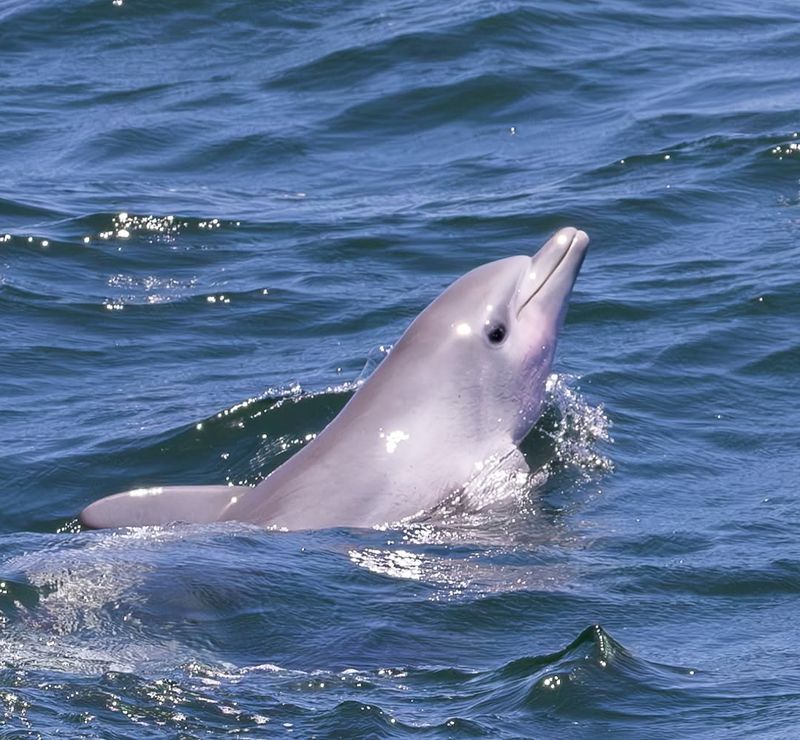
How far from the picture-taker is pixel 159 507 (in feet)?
33.2

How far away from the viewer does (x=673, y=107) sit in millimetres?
18969

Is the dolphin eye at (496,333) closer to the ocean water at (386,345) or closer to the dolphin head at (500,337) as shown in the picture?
the dolphin head at (500,337)

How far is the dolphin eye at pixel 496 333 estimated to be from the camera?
10.9 metres

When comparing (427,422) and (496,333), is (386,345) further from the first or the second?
(427,422)

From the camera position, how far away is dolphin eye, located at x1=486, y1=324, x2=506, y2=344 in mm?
10891

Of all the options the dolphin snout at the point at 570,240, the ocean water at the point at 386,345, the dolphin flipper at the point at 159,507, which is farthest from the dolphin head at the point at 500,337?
the dolphin flipper at the point at 159,507

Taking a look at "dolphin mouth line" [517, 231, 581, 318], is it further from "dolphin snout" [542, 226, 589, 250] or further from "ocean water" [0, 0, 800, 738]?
"ocean water" [0, 0, 800, 738]

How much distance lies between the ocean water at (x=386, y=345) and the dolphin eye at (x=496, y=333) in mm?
703

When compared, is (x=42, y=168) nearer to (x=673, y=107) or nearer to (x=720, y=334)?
(x=673, y=107)

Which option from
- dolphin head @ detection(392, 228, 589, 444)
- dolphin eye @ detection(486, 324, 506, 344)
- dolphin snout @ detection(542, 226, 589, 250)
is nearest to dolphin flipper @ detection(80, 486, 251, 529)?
dolphin head @ detection(392, 228, 589, 444)

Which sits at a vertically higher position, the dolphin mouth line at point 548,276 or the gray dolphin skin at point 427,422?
the dolphin mouth line at point 548,276

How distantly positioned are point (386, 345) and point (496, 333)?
2.57 meters

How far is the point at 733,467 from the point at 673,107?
8493 millimetres

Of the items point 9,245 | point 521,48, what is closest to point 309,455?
point 9,245
